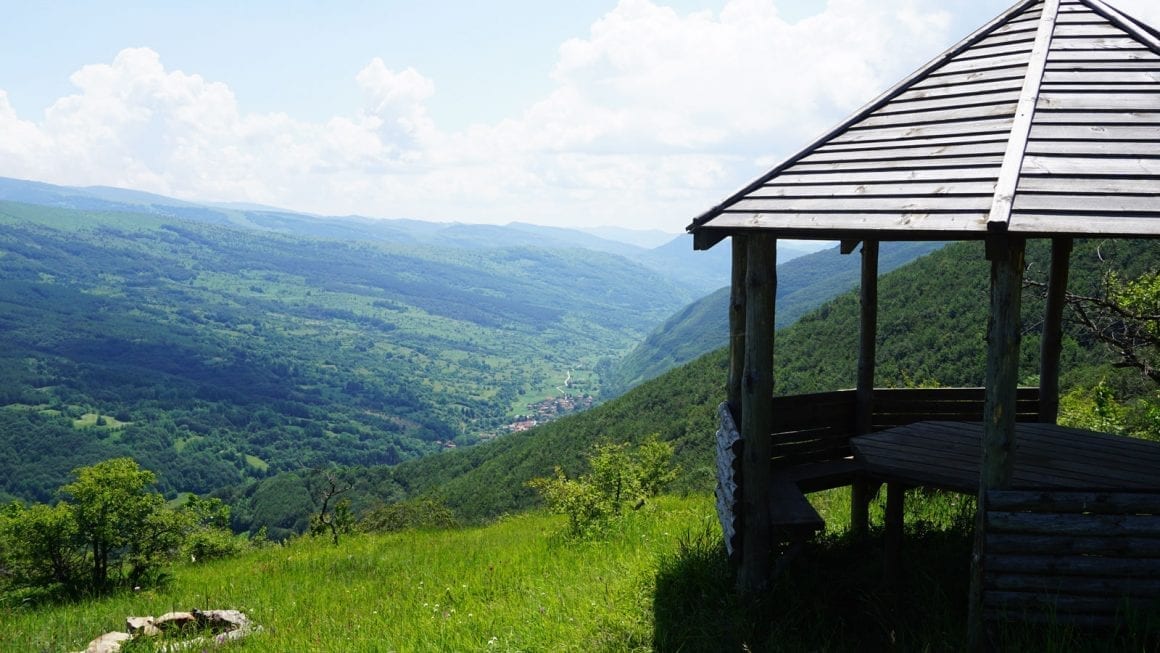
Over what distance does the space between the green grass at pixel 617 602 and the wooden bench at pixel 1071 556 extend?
0.16 meters

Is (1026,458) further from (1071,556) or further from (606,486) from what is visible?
(606,486)

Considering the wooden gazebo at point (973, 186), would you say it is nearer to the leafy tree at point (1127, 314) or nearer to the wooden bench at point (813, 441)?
the wooden bench at point (813, 441)

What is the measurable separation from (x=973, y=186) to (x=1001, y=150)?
1.62ft

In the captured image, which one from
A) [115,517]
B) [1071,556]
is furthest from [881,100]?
[115,517]

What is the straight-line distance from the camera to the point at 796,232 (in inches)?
225

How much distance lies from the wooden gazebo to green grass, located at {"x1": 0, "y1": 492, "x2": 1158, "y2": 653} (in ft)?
→ 1.82

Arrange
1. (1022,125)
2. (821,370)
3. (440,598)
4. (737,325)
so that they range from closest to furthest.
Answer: (1022,125), (737,325), (440,598), (821,370)

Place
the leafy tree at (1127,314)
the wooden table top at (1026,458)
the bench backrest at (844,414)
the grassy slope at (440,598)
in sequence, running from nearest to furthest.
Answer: the wooden table top at (1026,458), the grassy slope at (440,598), the bench backrest at (844,414), the leafy tree at (1127,314)

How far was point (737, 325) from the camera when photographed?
6789 millimetres

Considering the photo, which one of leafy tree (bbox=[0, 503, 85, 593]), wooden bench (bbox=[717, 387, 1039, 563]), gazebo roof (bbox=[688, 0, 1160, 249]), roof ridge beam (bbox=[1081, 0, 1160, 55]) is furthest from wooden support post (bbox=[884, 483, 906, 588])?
leafy tree (bbox=[0, 503, 85, 593])

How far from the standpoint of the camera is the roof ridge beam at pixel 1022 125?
447cm

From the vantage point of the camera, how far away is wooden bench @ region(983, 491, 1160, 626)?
187 inches

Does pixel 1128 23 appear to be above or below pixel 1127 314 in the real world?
above

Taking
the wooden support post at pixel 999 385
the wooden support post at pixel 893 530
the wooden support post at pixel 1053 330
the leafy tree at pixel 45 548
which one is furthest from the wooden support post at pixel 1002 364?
the leafy tree at pixel 45 548
